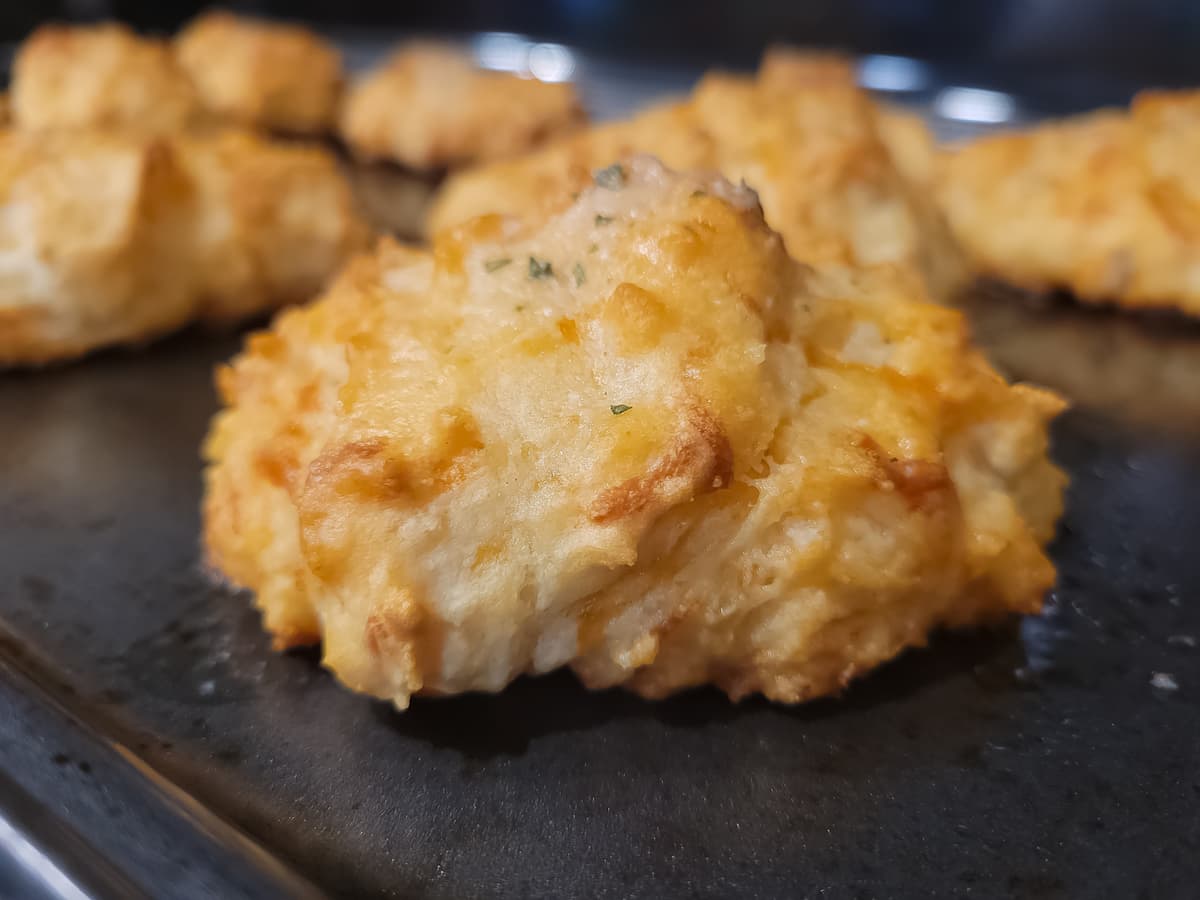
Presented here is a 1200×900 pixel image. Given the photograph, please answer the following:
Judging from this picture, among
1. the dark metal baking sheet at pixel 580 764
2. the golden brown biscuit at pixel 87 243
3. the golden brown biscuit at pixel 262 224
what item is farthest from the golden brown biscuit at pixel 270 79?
the dark metal baking sheet at pixel 580 764

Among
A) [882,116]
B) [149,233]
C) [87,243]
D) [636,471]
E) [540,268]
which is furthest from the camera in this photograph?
[882,116]

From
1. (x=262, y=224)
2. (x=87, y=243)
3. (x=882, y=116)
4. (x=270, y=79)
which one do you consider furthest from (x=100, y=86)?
(x=882, y=116)

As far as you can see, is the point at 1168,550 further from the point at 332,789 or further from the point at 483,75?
the point at 483,75

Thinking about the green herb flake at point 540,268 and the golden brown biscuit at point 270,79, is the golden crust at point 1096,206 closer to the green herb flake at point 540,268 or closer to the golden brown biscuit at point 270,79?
the green herb flake at point 540,268

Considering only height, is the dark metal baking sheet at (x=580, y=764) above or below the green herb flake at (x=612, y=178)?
below

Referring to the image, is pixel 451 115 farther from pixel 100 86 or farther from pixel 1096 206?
pixel 1096 206

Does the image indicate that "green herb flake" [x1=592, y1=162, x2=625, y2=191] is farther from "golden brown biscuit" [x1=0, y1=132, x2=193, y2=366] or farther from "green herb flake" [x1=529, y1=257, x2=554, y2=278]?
"golden brown biscuit" [x1=0, y1=132, x2=193, y2=366]
